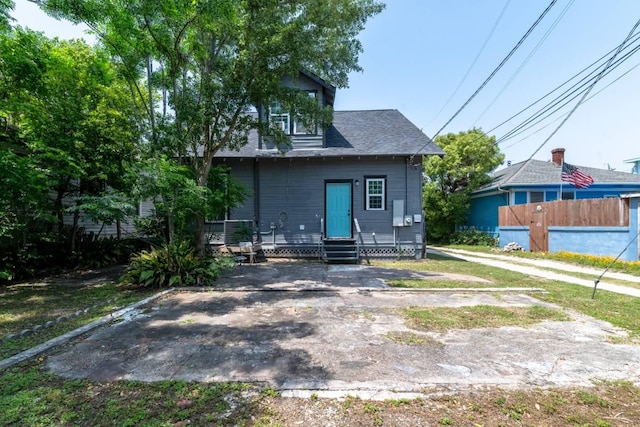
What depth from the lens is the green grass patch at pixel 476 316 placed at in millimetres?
4070

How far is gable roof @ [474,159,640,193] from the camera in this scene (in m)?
16.4

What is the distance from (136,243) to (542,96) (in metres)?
15.0

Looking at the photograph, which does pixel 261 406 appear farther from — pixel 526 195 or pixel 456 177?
pixel 456 177

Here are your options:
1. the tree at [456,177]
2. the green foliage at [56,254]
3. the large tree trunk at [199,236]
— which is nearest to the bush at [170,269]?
the large tree trunk at [199,236]

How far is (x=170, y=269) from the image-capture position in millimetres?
6512

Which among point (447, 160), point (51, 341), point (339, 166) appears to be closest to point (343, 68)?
point (339, 166)

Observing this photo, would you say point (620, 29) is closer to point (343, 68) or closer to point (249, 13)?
point (343, 68)

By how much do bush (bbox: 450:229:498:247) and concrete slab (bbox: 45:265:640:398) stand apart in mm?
13478

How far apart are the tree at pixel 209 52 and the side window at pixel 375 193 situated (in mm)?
3462

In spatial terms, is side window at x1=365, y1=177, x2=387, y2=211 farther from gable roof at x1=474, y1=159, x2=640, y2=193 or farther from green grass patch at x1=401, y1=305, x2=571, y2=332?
gable roof at x1=474, y1=159, x2=640, y2=193

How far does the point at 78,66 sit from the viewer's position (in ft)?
25.9

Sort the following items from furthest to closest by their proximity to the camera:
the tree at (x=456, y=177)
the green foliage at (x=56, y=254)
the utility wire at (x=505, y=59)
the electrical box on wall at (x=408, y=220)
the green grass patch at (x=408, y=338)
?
the tree at (x=456, y=177)
the electrical box on wall at (x=408, y=220)
the green foliage at (x=56, y=254)
the utility wire at (x=505, y=59)
the green grass patch at (x=408, y=338)

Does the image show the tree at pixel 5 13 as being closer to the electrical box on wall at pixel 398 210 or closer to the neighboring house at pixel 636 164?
the electrical box on wall at pixel 398 210

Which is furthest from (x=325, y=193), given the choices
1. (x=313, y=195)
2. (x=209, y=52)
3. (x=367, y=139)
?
(x=209, y=52)
